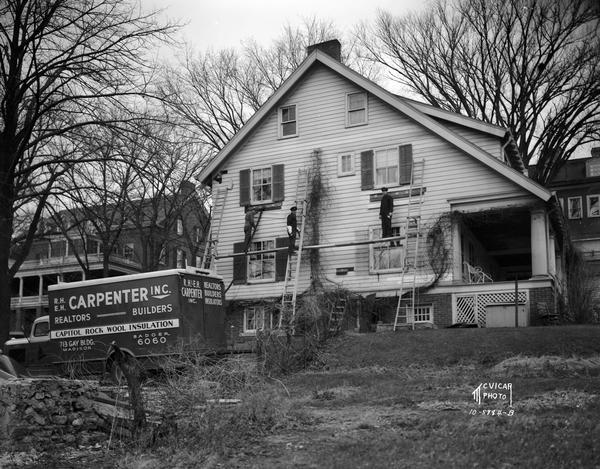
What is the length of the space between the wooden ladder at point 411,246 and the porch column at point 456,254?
3.80 feet

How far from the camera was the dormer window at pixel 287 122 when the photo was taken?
26.9 meters

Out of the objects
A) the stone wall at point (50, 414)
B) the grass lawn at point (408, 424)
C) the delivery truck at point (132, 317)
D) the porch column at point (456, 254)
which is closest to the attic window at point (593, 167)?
the porch column at point (456, 254)

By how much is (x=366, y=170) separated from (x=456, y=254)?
4.50 metres

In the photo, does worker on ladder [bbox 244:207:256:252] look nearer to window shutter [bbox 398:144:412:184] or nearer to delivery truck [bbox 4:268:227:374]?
window shutter [bbox 398:144:412:184]

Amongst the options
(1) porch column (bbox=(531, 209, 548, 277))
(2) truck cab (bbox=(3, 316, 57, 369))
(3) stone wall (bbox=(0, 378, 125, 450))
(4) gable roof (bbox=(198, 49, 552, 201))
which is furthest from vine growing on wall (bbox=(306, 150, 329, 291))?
(3) stone wall (bbox=(0, 378, 125, 450))

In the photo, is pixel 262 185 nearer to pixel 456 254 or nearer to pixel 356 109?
pixel 356 109

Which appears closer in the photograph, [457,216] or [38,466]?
[38,466]

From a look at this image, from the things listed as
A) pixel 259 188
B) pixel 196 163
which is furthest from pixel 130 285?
pixel 196 163

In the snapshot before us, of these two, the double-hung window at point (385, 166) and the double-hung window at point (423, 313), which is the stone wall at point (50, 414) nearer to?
the double-hung window at point (423, 313)

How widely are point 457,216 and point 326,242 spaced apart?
4.80 metres

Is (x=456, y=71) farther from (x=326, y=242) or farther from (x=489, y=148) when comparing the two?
(x=326, y=242)

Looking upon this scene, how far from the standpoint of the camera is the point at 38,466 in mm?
7332

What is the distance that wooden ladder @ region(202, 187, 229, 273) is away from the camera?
26.9 meters

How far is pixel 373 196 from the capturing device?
24969 millimetres
